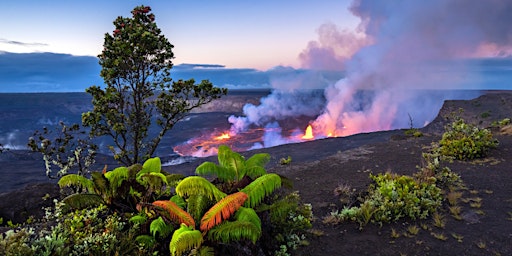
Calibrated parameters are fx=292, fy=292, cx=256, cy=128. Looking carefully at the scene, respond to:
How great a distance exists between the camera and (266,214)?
6.08 meters

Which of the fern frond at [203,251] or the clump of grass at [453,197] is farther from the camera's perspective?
the clump of grass at [453,197]

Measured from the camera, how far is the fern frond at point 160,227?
16.0 ft

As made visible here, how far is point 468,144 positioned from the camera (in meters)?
14.0

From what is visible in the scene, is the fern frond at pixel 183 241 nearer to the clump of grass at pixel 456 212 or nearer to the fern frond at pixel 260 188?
the fern frond at pixel 260 188

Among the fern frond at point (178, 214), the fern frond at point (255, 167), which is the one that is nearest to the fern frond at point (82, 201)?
the fern frond at point (178, 214)

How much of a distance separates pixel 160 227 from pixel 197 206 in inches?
27.9

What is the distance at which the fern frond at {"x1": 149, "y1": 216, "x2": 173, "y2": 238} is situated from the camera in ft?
16.0

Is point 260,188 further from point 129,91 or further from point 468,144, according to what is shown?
point 468,144

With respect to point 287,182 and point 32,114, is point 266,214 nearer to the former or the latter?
point 287,182

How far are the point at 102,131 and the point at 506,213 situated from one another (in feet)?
46.0

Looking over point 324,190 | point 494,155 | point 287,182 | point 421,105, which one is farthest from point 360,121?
point 287,182

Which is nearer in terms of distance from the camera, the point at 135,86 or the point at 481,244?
the point at 481,244

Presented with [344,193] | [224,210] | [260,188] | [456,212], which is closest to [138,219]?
[224,210]

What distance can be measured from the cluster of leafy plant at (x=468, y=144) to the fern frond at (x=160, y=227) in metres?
14.2
